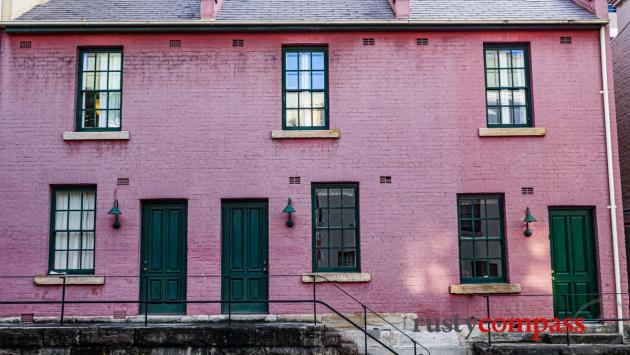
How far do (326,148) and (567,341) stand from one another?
19.2 feet

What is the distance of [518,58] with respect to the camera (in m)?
12.2

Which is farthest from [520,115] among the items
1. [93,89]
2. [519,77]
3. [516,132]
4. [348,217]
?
[93,89]

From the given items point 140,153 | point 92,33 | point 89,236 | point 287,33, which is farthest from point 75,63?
point 287,33

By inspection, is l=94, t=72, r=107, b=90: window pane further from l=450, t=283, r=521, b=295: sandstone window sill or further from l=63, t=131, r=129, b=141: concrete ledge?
l=450, t=283, r=521, b=295: sandstone window sill

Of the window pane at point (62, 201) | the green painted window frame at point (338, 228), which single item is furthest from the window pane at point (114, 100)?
the green painted window frame at point (338, 228)

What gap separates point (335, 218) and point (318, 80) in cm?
292

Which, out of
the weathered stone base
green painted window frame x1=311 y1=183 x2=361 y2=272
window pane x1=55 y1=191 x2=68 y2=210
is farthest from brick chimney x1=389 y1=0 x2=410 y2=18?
window pane x1=55 y1=191 x2=68 y2=210

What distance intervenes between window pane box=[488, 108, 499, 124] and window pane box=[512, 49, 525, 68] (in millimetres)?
1083

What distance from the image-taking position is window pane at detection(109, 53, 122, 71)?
12188mm

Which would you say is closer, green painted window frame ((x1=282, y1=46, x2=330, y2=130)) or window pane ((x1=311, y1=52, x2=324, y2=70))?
green painted window frame ((x1=282, y1=46, x2=330, y2=130))

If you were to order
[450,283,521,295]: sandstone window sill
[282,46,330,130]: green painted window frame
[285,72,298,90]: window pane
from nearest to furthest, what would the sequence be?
1. [450,283,521,295]: sandstone window sill
2. [282,46,330,130]: green painted window frame
3. [285,72,298,90]: window pane

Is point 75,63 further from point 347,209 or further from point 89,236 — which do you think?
point 347,209

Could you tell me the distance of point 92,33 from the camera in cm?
1211

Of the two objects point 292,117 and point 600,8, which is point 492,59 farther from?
point 292,117
